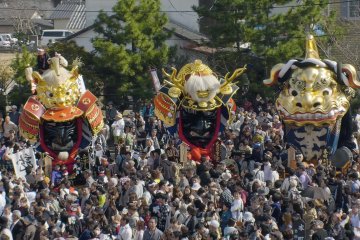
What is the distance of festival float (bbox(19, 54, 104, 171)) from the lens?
31234 mm

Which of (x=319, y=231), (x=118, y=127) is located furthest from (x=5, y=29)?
(x=319, y=231)

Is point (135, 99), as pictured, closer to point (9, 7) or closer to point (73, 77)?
point (73, 77)

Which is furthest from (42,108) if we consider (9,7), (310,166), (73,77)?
(9,7)

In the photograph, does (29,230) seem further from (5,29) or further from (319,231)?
(5,29)

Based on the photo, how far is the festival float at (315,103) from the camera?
2903 cm

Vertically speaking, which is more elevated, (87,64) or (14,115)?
(14,115)

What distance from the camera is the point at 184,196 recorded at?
83.2 feet

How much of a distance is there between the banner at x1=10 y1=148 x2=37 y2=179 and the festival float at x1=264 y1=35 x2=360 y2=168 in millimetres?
5081

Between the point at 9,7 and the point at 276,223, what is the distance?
43828 millimetres

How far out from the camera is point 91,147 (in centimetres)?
3186

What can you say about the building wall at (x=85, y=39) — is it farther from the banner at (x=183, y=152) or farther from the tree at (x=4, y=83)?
the banner at (x=183, y=152)

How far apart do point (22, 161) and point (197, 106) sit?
3961 millimetres

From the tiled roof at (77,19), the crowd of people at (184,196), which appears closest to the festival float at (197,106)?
the crowd of people at (184,196)

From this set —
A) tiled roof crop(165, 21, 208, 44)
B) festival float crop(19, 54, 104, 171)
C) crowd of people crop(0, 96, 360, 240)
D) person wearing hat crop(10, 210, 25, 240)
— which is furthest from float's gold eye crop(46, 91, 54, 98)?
tiled roof crop(165, 21, 208, 44)
